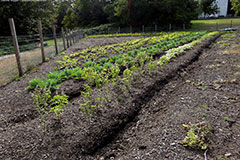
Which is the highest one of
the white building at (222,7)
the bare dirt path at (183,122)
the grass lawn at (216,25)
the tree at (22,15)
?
the white building at (222,7)

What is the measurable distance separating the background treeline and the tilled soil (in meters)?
21.1

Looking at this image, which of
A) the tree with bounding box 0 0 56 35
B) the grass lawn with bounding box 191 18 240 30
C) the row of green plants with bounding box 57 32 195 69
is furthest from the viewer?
the grass lawn with bounding box 191 18 240 30

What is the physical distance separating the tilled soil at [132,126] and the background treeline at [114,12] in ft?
69.2

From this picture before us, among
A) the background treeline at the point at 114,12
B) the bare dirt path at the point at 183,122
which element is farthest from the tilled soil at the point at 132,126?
the background treeline at the point at 114,12

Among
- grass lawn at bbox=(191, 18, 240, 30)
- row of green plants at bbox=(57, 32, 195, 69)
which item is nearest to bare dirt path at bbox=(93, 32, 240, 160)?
row of green plants at bbox=(57, 32, 195, 69)

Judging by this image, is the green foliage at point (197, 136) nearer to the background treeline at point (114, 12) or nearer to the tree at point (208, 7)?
the background treeline at point (114, 12)

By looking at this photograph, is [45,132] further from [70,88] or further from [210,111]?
[210,111]

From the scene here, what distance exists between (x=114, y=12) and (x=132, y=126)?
37261 millimetres

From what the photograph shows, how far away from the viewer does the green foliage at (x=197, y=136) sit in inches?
97.1

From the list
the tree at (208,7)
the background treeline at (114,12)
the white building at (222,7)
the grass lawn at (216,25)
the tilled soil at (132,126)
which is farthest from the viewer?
the white building at (222,7)

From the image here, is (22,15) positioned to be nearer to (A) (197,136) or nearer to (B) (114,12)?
(B) (114,12)

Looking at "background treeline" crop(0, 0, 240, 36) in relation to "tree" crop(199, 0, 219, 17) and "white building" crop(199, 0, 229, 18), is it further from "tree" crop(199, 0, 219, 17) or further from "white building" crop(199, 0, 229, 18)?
"white building" crop(199, 0, 229, 18)

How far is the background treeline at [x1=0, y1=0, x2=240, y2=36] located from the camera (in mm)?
22047

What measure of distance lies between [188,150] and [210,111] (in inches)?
46.2
